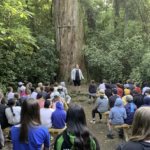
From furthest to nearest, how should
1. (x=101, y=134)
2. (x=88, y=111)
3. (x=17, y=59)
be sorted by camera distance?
(x=17, y=59)
(x=88, y=111)
(x=101, y=134)

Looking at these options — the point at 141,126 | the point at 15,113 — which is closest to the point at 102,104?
the point at 15,113

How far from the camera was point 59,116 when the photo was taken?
14.0ft

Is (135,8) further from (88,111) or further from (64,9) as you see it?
(88,111)

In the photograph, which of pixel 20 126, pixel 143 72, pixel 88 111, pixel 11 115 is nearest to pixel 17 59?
pixel 88 111

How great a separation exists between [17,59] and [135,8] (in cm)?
1013

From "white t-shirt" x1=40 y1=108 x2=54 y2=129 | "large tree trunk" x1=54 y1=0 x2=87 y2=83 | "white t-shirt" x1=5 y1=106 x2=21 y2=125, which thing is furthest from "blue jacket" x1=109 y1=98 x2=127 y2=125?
Result: "large tree trunk" x1=54 y1=0 x2=87 y2=83

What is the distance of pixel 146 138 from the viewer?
1678 millimetres

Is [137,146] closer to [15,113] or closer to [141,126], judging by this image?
[141,126]

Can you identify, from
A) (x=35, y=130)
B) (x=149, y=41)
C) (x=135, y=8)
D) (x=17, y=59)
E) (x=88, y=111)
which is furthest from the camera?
(x=135, y=8)

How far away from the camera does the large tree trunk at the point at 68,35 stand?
453 inches

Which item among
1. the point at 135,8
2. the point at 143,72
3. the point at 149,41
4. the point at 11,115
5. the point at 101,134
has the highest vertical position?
the point at 135,8

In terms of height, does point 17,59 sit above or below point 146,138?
above

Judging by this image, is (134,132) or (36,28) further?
(36,28)

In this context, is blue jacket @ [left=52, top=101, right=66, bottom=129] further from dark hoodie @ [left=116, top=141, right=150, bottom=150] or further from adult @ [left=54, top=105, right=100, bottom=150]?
dark hoodie @ [left=116, top=141, right=150, bottom=150]
